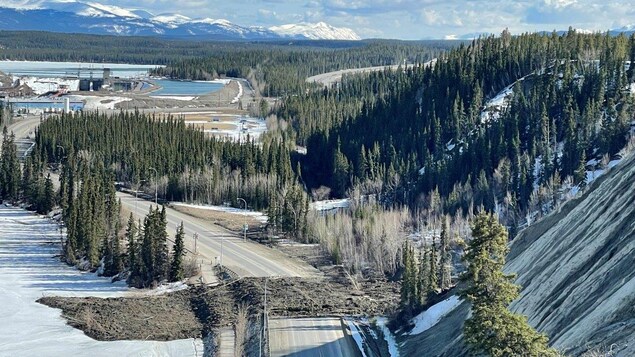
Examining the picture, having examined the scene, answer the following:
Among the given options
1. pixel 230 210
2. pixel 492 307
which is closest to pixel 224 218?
pixel 230 210

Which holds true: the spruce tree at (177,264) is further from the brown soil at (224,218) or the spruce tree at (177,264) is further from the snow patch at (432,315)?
the snow patch at (432,315)

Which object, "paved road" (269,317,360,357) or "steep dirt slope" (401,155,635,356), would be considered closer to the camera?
"steep dirt slope" (401,155,635,356)

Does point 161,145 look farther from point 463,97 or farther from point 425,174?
point 463,97

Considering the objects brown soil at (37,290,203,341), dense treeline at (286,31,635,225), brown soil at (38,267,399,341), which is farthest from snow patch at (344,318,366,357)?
dense treeline at (286,31,635,225)

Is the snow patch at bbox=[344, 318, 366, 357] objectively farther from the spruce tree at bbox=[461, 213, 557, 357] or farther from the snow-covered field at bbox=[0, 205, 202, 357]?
the spruce tree at bbox=[461, 213, 557, 357]

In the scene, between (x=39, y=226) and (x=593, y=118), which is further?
(x=593, y=118)

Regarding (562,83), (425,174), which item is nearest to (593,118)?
(562,83)

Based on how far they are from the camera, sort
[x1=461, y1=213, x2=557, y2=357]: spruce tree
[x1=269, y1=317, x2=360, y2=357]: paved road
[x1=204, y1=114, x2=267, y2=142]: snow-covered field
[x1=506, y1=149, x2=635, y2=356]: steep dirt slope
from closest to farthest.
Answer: [x1=461, y1=213, x2=557, y2=357]: spruce tree → [x1=506, y1=149, x2=635, y2=356]: steep dirt slope → [x1=269, y1=317, x2=360, y2=357]: paved road → [x1=204, y1=114, x2=267, y2=142]: snow-covered field
